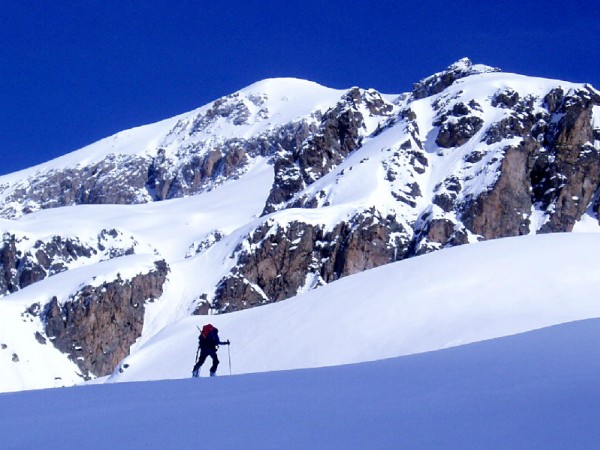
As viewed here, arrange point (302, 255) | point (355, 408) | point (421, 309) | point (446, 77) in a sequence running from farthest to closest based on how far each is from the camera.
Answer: point (446, 77) → point (302, 255) → point (421, 309) → point (355, 408)

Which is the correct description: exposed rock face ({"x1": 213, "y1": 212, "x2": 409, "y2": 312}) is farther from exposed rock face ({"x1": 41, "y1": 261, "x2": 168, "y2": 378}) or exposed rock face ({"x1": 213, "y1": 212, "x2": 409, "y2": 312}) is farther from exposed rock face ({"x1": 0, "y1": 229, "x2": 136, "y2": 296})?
exposed rock face ({"x1": 0, "y1": 229, "x2": 136, "y2": 296})

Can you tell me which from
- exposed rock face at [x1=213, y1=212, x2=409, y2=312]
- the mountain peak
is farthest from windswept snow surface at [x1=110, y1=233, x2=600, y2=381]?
the mountain peak

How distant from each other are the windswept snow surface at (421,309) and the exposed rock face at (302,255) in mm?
51136

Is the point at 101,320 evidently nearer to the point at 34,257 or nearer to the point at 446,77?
the point at 34,257

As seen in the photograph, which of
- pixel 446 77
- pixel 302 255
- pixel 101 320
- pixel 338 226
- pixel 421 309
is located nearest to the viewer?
pixel 421 309

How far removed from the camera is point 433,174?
3922 inches

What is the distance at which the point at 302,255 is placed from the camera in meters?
90.4

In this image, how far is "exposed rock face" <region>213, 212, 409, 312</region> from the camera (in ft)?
290

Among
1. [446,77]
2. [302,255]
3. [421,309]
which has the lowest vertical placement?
[421,309]

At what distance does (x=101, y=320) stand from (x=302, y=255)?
19.9 m

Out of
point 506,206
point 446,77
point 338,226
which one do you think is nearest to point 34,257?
point 338,226

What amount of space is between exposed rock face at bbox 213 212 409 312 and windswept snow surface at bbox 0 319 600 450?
237 ft

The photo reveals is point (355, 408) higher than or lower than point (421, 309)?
lower

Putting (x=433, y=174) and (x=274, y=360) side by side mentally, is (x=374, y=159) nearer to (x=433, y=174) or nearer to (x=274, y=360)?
(x=433, y=174)
